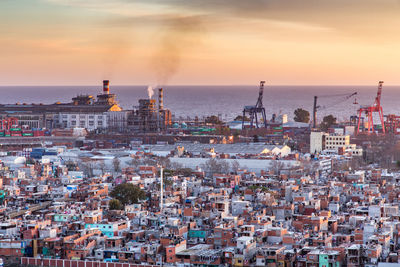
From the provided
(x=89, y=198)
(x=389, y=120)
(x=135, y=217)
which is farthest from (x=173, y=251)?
(x=389, y=120)

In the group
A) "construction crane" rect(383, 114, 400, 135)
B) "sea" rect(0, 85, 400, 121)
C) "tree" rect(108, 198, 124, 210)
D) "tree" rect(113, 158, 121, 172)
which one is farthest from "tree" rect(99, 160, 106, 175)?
"sea" rect(0, 85, 400, 121)

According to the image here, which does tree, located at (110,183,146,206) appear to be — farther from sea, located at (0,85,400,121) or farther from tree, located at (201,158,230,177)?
sea, located at (0,85,400,121)

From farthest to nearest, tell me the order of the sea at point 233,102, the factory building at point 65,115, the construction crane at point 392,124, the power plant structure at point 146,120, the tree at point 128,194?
the sea at point 233,102
the factory building at point 65,115
the construction crane at point 392,124
the power plant structure at point 146,120
the tree at point 128,194

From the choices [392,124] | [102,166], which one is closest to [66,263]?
[102,166]

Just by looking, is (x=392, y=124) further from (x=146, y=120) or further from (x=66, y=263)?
(x=66, y=263)

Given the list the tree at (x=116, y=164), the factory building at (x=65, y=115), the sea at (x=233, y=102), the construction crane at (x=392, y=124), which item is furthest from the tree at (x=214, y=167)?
the sea at (x=233, y=102)

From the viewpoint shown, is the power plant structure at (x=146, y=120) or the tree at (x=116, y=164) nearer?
the tree at (x=116, y=164)

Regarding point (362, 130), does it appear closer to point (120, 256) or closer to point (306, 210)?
point (306, 210)

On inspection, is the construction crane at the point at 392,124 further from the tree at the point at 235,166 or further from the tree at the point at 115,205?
the tree at the point at 115,205

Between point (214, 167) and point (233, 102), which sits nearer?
point (214, 167)
